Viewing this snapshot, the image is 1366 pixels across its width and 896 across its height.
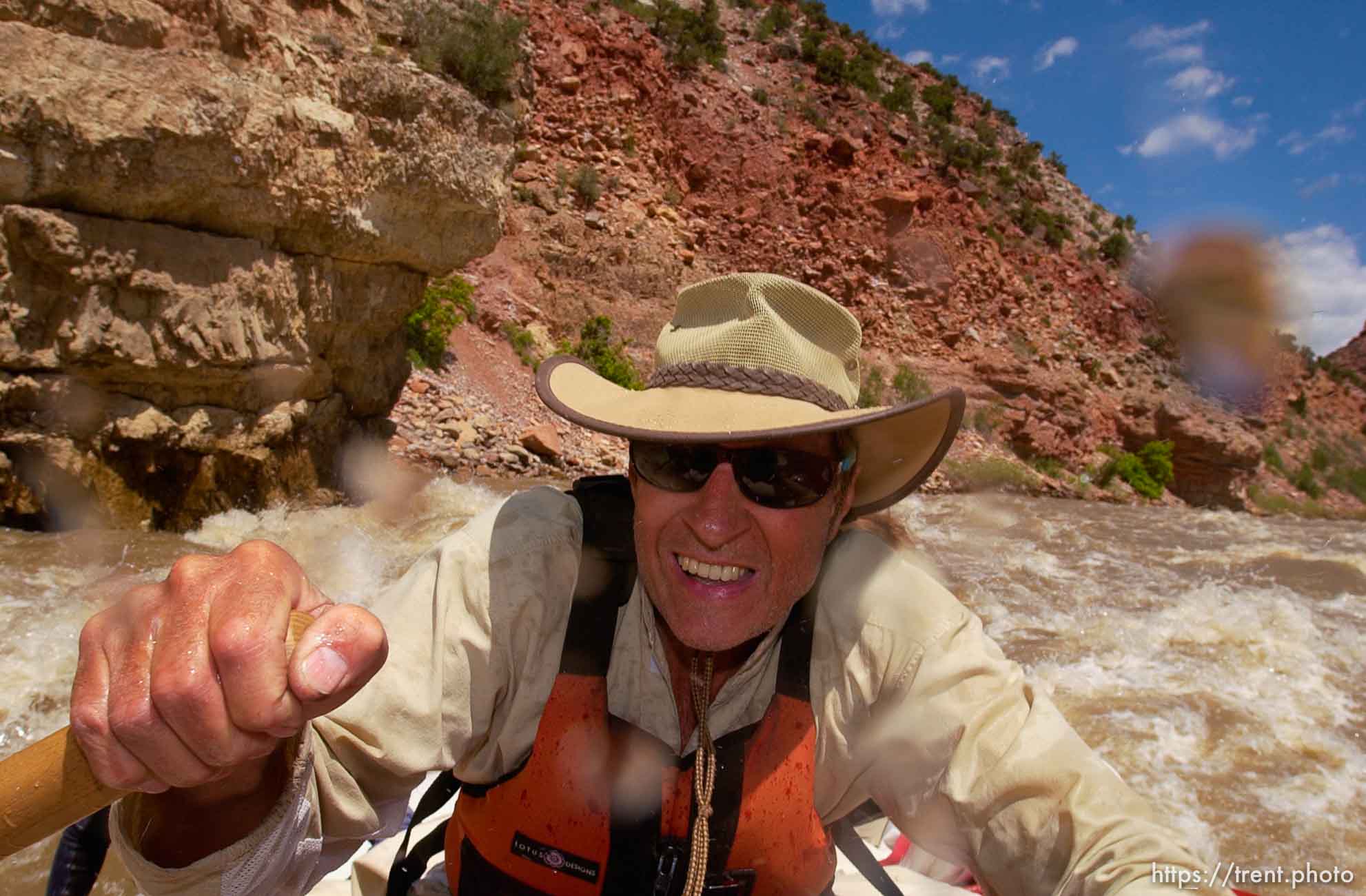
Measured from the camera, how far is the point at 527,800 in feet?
4.02

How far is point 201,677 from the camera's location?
66 cm

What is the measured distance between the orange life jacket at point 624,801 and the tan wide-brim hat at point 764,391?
36 cm

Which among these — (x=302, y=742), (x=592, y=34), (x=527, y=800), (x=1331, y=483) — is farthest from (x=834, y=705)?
(x=1331, y=483)

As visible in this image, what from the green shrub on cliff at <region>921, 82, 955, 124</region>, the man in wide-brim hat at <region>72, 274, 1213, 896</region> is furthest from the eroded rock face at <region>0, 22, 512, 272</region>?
the green shrub on cliff at <region>921, 82, 955, 124</region>

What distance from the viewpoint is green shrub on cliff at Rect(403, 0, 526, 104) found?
7.70 m

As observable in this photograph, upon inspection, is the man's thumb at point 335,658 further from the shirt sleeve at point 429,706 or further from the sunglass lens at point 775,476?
the sunglass lens at point 775,476

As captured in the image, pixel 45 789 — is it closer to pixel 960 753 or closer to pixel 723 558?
pixel 723 558

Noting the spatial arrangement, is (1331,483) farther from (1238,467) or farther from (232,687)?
(232,687)

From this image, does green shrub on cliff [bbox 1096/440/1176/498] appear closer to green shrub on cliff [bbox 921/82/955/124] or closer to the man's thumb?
green shrub on cliff [bbox 921/82/955/124]

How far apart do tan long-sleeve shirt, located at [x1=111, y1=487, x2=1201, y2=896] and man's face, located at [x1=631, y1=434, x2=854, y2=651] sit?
0.22 ft

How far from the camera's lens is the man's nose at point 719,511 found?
1.24 metres

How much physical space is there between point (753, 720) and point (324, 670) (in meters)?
0.80

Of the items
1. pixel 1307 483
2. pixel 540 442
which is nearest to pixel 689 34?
pixel 540 442

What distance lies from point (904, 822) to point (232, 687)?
1088 millimetres
